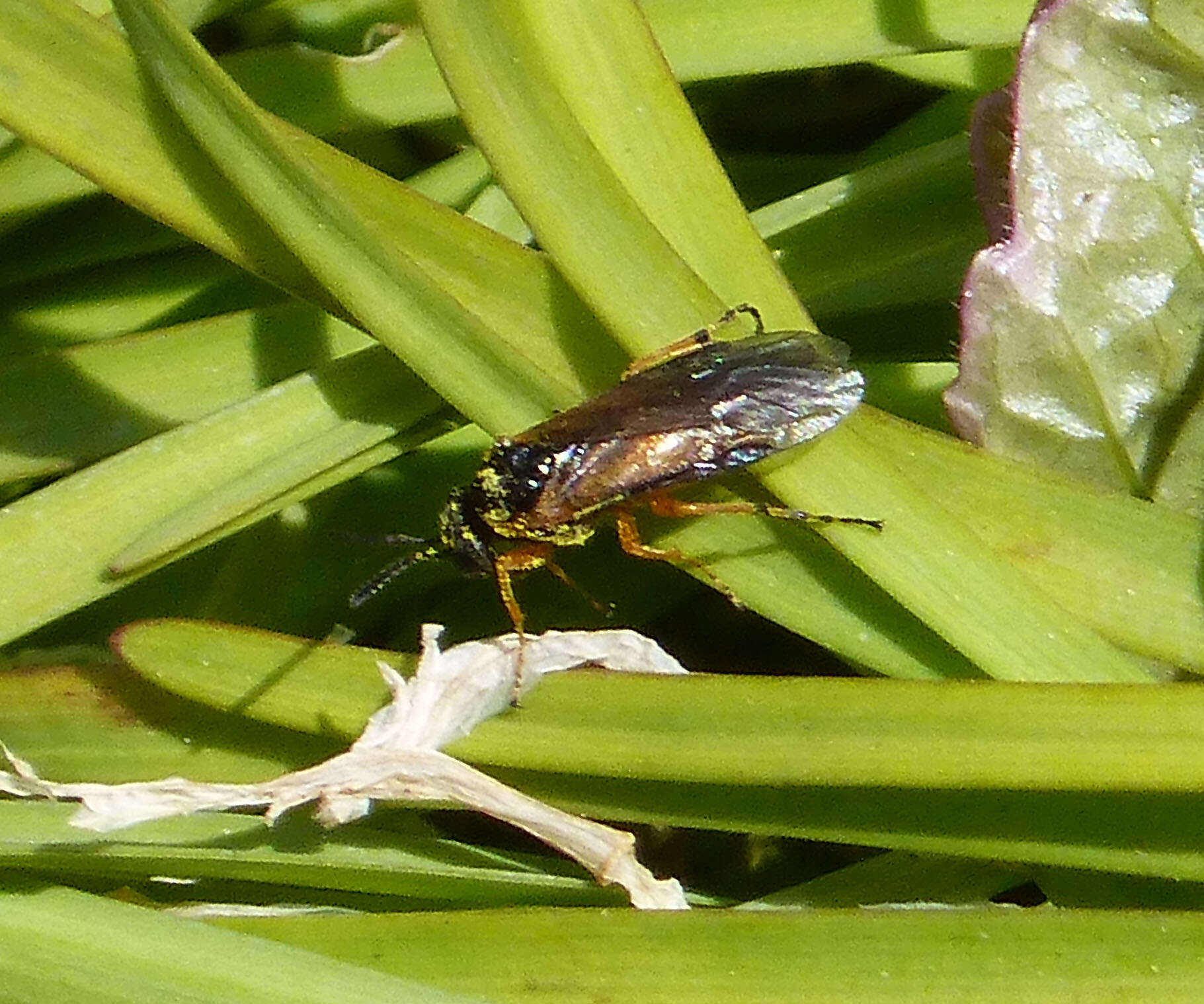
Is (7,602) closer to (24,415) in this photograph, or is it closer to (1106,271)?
(24,415)

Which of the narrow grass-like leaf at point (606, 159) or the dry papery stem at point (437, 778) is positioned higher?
the narrow grass-like leaf at point (606, 159)

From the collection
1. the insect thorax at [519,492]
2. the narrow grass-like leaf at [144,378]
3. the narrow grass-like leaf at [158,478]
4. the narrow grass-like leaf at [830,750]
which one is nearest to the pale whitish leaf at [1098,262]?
the narrow grass-like leaf at [830,750]

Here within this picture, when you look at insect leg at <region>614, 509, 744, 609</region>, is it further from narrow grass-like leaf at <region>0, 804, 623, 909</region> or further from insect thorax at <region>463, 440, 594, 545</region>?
narrow grass-like leaf at <region>0, 804, 623, 909</region>

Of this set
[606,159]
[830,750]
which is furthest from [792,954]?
[606,159]

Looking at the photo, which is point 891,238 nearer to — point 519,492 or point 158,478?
point 519,492

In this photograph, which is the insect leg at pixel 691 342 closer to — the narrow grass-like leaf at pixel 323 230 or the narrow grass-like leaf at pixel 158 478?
the narrow grass-like leaf at pixel 323 230

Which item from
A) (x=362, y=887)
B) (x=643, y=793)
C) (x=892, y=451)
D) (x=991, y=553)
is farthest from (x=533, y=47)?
(x=362, y=887)

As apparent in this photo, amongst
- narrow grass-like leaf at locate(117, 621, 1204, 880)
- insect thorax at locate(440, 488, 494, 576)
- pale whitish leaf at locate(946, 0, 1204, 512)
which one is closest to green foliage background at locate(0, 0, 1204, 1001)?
narrow grass-like leaf at locate(117, 621, 1204, 880)
